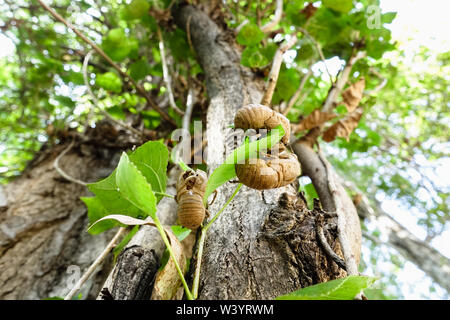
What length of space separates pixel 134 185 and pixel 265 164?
20 centimetres

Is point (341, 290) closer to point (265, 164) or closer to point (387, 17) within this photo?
point (265, 164)

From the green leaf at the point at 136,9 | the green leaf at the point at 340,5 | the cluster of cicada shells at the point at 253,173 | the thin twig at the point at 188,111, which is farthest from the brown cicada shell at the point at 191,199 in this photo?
the green leaf at the point at 136,9

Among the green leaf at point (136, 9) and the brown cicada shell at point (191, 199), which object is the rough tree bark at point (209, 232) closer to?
the brown cicada shell at point (191, 199)

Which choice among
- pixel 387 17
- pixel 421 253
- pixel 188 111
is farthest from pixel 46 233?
pixel 421 253

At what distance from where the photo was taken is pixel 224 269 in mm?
467

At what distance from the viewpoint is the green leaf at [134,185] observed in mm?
347

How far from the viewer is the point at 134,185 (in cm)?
35

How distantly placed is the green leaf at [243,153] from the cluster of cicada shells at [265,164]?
0.01 meters

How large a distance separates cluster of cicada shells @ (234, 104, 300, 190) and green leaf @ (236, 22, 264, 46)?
2.24 ft

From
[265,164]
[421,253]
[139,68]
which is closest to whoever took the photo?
[265,164]
